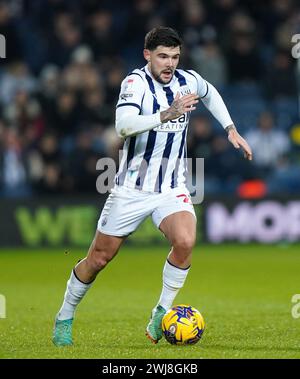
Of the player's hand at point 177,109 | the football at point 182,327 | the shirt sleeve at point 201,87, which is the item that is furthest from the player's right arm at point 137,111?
the football at point 182,327

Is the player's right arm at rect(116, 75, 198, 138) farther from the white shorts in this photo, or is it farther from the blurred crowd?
the blurred crowd

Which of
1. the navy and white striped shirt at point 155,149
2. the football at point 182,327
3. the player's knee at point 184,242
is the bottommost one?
the football at point 182,327

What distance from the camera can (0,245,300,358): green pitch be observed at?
284 inches

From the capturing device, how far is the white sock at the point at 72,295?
25.0 feet

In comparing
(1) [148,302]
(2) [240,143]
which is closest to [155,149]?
(2) [240,143]

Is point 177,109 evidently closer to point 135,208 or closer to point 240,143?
point 240,143

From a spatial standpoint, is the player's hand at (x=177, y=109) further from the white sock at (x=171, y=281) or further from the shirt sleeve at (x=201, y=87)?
the white sock at (x=171, y=281)

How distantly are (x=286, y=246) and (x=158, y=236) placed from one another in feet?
6.92

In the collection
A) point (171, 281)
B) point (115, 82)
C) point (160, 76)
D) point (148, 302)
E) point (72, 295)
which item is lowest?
point (148, 302)

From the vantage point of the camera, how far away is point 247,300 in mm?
10719

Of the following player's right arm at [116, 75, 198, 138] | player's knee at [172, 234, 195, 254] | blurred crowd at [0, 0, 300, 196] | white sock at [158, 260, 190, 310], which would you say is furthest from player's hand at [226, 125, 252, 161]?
blurred crowd at [0, 0, 300, 196]

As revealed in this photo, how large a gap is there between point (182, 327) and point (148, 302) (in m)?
3.21

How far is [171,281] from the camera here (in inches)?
301

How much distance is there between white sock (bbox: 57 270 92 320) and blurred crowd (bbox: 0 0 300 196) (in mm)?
8866
